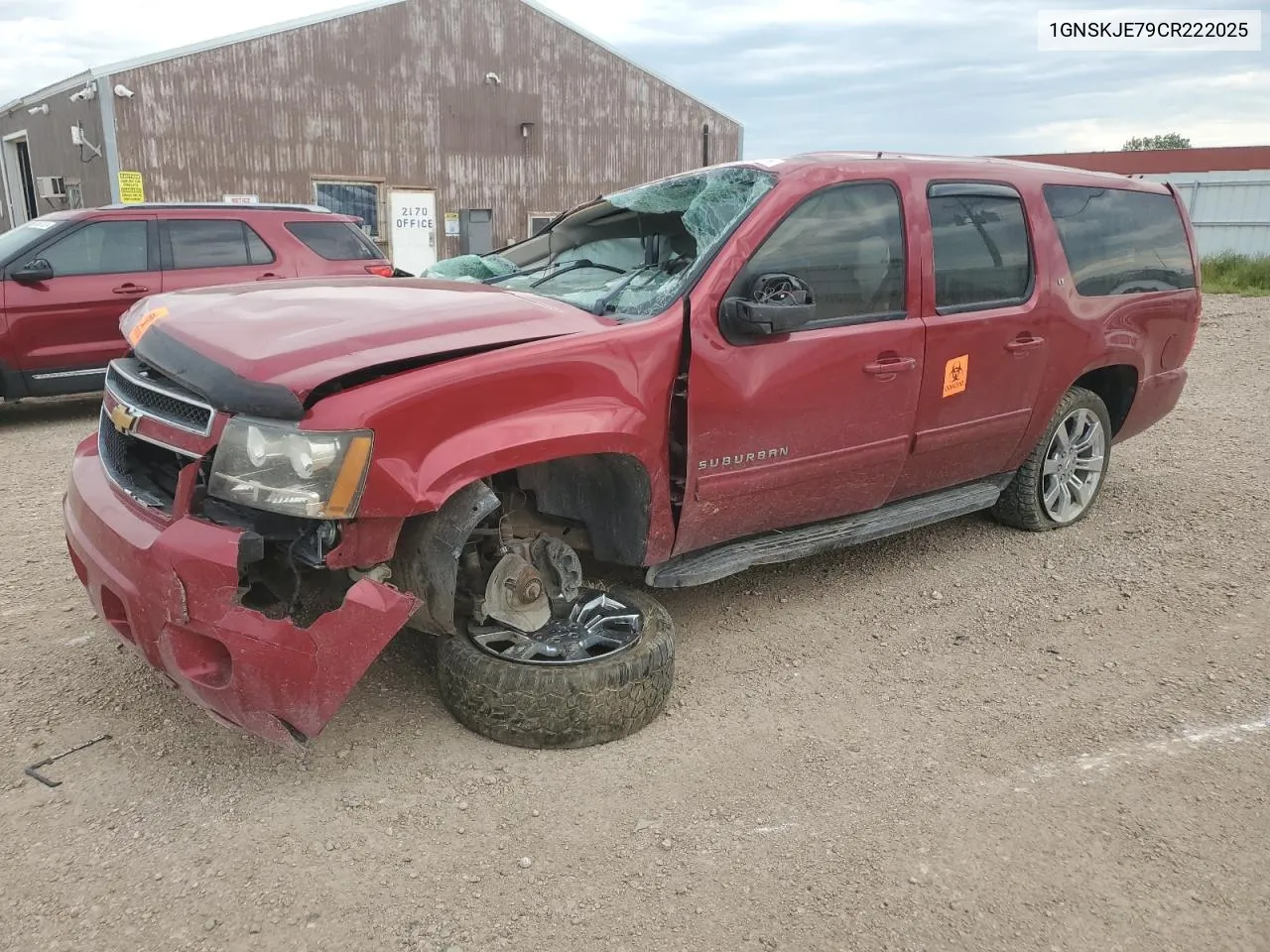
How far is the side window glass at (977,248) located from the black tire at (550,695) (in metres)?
2.01

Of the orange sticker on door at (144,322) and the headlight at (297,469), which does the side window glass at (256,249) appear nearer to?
the orange sticker on door at (144,322)

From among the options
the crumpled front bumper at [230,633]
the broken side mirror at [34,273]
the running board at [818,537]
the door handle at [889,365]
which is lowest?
the running board at [818,537]

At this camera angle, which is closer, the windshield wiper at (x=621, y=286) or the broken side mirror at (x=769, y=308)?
the broken side mirror at (x=769, y=308)

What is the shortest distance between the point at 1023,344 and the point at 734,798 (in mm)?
2541

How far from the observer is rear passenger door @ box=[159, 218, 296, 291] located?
770 cm

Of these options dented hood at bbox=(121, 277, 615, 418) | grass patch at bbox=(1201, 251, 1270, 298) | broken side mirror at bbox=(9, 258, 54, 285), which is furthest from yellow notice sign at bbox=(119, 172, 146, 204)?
grass patch at bbox=(1201, 251, 1270, 298)

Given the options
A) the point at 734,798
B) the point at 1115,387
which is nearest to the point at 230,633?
the point at 734,798

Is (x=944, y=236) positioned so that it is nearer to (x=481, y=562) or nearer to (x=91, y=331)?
(x=481, y=562)

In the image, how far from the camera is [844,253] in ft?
11.6

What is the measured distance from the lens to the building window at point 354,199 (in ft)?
56.9

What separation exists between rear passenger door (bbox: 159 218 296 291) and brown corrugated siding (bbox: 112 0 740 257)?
8.85 m

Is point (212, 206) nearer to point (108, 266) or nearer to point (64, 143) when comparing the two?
point (108, 266)

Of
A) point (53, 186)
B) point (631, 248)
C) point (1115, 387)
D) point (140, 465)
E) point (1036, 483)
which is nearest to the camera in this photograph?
point (140, 465)

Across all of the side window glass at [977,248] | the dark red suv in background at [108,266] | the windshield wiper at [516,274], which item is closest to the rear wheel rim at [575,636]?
the windshield wiper at [516,274]
